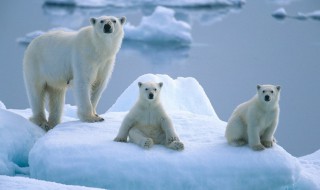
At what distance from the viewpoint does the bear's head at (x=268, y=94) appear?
5.20 meters

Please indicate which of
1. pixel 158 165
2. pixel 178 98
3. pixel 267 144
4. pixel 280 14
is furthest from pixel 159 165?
pixel 280 14

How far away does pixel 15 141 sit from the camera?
6.13 metres

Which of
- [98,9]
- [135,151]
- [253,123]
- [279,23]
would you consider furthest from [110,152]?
[279,23]

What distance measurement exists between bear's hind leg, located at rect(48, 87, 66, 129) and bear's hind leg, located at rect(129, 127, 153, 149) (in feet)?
5.68

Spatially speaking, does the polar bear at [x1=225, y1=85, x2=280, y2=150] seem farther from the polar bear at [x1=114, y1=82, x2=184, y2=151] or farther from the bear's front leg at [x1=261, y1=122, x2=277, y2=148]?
the polar bear at [x1=114, y1=82, x2=184, y2=151]

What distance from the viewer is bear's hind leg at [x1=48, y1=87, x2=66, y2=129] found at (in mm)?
6875

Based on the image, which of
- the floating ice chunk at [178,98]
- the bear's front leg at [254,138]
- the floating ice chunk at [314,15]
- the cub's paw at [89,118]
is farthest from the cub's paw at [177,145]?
the floating ice chunk at [314,15]

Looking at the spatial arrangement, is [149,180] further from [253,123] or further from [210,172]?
[253,123]

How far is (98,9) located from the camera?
2400 centimetres

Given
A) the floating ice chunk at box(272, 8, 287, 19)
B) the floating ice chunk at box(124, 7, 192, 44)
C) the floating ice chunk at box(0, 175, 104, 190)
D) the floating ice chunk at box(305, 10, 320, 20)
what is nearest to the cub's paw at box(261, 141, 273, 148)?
the floating ice chunk at box(0, 175, 104, 190)

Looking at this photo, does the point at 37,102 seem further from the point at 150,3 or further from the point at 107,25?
the point at 150,3

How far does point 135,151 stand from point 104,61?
1.38m

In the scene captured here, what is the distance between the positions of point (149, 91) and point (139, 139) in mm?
443

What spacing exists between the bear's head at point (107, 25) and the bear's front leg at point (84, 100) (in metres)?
0.56
